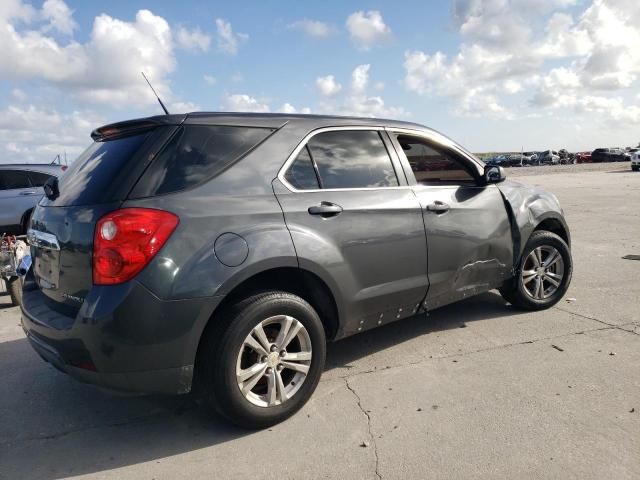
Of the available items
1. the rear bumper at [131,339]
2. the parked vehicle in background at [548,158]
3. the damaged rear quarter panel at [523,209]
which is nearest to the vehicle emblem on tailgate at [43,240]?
the rear bumper at [131,339]

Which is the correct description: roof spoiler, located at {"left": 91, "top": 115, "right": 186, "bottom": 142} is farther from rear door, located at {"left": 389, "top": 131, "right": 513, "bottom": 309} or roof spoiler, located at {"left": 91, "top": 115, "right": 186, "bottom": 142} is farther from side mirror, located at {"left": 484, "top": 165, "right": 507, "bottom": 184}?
side mirror, located at {"left": 484, "top": 165, "right": 507, "bottom": 184}

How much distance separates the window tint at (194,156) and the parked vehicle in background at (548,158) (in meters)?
62.2

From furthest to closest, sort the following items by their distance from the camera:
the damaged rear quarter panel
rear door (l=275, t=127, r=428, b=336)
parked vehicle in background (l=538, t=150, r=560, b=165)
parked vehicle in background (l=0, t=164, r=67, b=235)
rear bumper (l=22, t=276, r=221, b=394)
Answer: parked vehicle in background (l=538, t=150, r=560, b=165) → parked vehicle in background (l=0, t=164, r=67, b=235) → the damaged rear quarter panel → rear door (l=275, t=127, r=428, b=336) → rear bumper (l=22, t=276, r=221, b=394)

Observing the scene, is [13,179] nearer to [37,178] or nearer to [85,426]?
[37,178]

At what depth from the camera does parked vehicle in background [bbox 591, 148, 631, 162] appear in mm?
56250

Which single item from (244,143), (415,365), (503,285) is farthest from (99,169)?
(503,285)

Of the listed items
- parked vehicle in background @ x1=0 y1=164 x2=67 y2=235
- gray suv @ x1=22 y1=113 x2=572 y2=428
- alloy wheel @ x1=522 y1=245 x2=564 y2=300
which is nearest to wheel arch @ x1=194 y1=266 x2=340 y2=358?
gray suv @ x1=22 y1=113 x2=572 y2=428

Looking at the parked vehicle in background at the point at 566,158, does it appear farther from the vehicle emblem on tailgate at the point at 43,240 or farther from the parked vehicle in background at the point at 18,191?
the vehicle emblem on tailgate at the point at 43,240

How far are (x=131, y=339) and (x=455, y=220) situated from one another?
8.46 ft

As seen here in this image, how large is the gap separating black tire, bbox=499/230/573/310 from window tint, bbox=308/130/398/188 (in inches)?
69.0

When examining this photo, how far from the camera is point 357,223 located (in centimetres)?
349

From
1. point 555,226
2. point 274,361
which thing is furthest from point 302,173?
point 555,226

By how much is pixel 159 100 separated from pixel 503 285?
3348 mm

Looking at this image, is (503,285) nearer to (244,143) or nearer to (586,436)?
(586,436)
